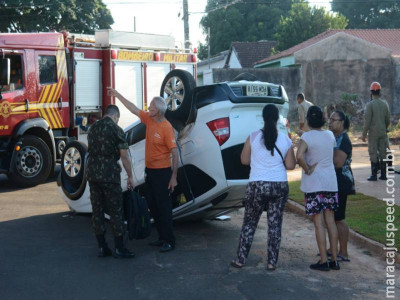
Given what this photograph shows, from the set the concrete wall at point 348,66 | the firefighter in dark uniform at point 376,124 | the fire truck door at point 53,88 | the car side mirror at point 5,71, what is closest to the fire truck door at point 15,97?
the car side mirror at point 5,71

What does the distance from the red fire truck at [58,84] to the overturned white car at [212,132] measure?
5.59m

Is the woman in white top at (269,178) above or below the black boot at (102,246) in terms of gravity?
above

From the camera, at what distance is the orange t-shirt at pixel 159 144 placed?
6.95 m

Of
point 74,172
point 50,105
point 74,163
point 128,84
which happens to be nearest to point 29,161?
point 50,105

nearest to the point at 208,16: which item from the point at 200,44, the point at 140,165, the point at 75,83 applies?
the point at 200,44

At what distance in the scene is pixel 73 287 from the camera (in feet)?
18.6

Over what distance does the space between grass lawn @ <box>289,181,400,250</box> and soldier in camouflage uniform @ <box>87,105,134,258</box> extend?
10.1ft

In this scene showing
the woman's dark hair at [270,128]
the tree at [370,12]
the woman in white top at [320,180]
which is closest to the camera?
the woman's dark hair at [270,128]

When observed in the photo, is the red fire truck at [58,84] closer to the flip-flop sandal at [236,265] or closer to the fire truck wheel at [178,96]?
the fire truck wheel at [178,96]

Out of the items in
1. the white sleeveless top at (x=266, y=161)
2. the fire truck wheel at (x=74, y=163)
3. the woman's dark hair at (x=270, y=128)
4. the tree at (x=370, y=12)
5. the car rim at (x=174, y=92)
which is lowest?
the fire truck wheel at (x=74, y=163)

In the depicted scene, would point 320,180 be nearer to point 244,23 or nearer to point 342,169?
point 342,169

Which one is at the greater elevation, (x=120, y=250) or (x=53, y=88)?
(x=53, y=88)

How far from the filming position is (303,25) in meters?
49.6

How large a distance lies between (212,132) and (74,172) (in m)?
2.92
